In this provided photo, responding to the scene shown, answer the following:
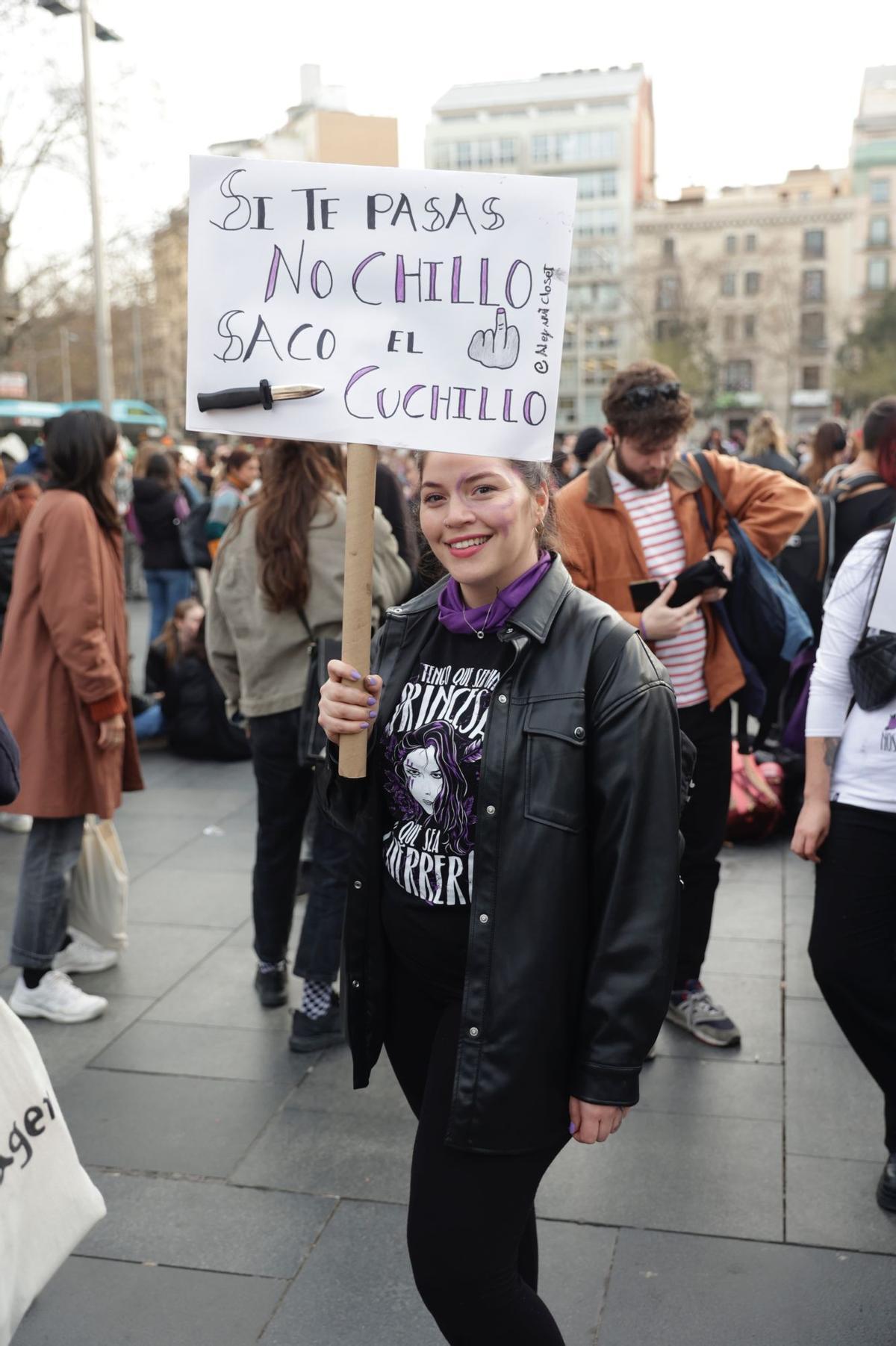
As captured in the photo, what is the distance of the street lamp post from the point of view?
49.1 feet

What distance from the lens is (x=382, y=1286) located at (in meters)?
2.80

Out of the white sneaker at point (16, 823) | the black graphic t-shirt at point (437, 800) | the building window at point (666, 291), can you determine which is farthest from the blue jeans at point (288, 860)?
the building window at point (666, 291)

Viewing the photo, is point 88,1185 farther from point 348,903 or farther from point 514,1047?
point 514,1047

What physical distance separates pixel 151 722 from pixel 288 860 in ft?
A: 14.1

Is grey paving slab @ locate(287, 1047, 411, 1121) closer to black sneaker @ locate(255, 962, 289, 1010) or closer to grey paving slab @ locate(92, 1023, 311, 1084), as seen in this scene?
grey paving slab @ locate(92, 1023, 311, 1084)

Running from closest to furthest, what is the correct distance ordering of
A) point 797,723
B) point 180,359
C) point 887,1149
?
1. point 887,1149
2. point 797,723
3. point 180,359

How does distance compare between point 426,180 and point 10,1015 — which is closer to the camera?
point 426,180

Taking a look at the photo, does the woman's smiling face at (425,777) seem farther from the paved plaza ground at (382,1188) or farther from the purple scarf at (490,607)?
the paved plaza ground at (382,1188)

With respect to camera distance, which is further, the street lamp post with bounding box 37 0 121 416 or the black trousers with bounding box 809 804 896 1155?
the street lamp post with bounding box 37 0 121 416

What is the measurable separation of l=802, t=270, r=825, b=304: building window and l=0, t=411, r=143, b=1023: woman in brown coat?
77861 mm

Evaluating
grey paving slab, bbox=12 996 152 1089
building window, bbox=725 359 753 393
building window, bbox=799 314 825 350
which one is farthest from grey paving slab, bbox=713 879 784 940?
building window, bbox=799 314 825 350

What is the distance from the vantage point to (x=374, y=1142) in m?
3.40

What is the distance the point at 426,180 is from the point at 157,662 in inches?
255

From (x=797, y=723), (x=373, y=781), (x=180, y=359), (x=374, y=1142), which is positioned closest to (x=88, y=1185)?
(x=373, y=781)
